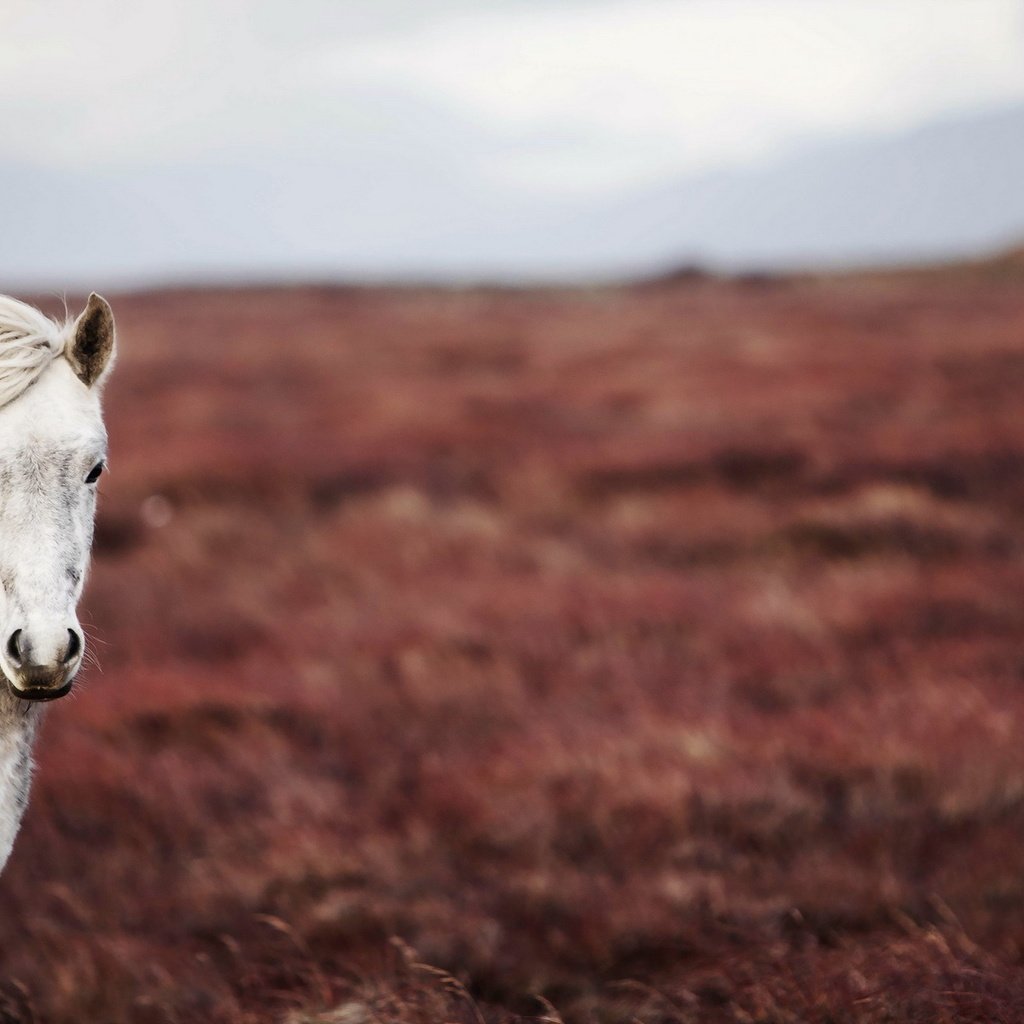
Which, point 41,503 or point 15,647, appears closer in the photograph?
point 15,647

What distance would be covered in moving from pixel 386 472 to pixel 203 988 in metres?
9.70

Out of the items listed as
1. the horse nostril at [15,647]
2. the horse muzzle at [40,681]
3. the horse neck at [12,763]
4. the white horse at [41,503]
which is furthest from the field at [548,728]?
the horse nostril at [15,647]

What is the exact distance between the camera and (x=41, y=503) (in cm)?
316

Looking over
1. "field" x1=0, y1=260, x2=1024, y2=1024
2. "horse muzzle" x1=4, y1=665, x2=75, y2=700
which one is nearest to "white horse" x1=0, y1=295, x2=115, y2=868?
"horse muzzle" x1=4, y1=665, x2=75, y2=700

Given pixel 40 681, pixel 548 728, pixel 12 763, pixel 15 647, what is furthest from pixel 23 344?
pixel 548 728

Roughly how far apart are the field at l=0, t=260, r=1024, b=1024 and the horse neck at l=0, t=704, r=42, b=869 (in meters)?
0.95

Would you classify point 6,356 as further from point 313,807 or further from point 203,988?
point 313,807

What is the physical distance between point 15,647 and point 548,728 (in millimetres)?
4139

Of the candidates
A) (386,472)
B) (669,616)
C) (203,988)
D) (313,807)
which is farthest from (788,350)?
(203,988)

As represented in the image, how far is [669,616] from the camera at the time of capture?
332 inches

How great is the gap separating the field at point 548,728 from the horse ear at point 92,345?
2330mm

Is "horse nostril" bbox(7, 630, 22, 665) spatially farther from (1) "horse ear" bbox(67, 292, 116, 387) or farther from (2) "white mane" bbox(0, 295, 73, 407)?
(1) "horse ear" bbox(67, 292, 116, 387)

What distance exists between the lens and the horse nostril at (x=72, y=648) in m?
2.88

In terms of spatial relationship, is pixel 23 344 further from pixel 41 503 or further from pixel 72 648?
pixel 72 648
